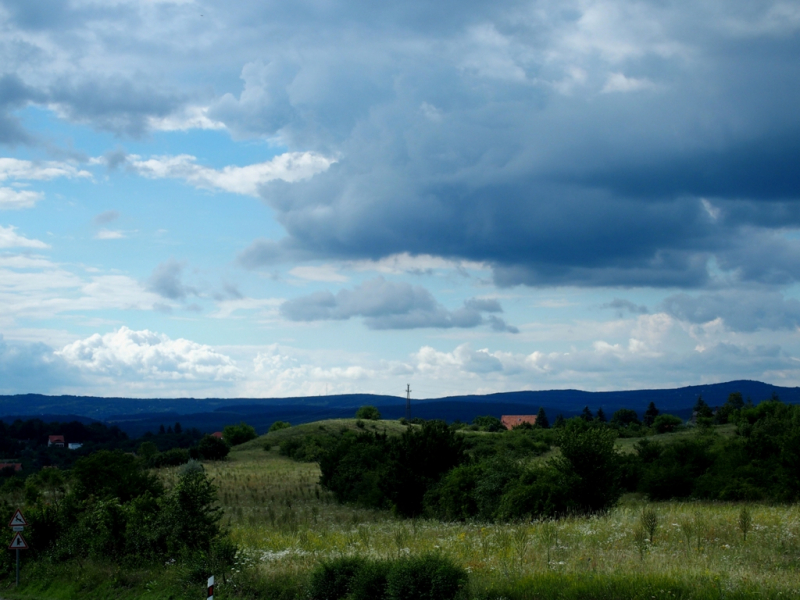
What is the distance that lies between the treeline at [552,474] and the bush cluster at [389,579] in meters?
12.1

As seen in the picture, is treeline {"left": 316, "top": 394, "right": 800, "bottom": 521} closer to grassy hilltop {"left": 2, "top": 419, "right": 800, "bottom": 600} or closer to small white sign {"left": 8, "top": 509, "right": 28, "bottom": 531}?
grassy hilltop {"left": 2, "top": 419, "right": 800, "bottom": 600}

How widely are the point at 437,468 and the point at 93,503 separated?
57.9ft

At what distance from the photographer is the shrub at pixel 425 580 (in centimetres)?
1102

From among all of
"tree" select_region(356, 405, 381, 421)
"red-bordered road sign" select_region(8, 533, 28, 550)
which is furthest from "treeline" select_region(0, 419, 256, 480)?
"red-bordered road sign" select_region(8, 533, 28, 550)

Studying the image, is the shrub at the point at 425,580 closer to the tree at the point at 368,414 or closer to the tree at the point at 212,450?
the tree at the point at 212,450

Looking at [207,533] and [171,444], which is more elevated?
[207,533]

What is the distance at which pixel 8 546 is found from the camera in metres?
21.5

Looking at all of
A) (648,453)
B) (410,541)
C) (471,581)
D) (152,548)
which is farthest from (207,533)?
(648,453)

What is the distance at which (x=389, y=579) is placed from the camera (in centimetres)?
1131

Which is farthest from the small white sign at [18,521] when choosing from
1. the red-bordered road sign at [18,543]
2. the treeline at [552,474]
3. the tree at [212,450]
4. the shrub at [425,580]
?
the tree at [212,450]

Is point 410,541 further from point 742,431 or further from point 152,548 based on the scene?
point 742,431

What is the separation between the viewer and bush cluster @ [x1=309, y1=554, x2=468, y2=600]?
436 inches

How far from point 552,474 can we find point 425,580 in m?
15.2

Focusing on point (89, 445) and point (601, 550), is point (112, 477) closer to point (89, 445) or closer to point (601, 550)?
point (601, 550)
